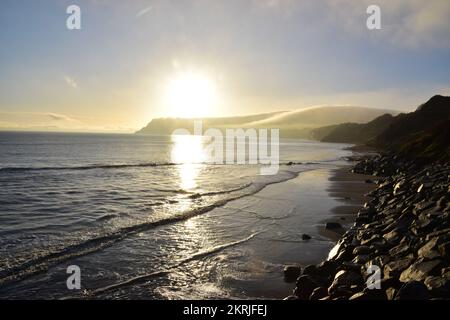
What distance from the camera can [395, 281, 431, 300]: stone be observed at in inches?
261

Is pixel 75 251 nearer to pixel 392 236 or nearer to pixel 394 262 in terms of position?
pixel 394 262

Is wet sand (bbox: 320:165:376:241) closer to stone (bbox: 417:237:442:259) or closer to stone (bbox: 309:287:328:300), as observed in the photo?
stone (bbox: 417:237:442:259)

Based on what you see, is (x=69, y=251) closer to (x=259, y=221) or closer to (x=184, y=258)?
(x=184, y=258)

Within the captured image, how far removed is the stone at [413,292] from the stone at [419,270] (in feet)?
2.17

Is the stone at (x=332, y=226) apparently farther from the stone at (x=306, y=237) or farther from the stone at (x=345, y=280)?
the stone at (x=345, y=280)

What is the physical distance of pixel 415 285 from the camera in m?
6.79

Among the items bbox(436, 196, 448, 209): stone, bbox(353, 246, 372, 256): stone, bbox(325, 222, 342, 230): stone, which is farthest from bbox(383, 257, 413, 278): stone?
bbox(325, 222, 342, 230): stone

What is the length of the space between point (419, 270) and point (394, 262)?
43.6 inches

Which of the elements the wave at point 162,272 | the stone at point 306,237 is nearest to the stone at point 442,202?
the stone at point 306,237

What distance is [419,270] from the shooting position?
25.1 ft

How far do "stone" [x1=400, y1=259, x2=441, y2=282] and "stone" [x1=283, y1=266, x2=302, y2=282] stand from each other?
3665mm

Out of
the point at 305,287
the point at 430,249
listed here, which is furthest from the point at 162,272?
the point at 430,249
